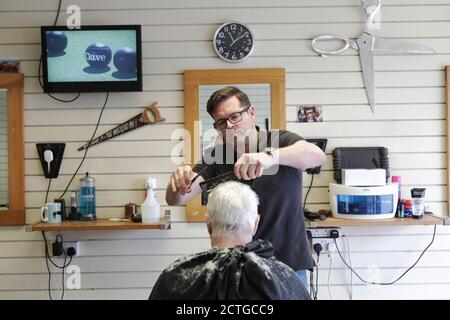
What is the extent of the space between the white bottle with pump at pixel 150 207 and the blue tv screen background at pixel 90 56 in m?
0.74

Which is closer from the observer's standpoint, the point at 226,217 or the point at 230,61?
the point at 226,217

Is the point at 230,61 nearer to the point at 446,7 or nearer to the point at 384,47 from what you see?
the point at 384,47

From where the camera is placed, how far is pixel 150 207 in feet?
9.82

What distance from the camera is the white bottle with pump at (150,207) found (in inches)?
117

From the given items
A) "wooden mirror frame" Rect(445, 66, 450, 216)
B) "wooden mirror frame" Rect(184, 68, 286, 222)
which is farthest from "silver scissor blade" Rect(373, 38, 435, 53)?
"wooden mirror frame" Rect(184, 68, 286, 222)

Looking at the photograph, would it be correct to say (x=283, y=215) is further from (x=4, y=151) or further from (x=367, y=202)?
(x=4, y=151)

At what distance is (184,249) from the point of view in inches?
124

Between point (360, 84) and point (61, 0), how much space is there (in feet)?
7.16

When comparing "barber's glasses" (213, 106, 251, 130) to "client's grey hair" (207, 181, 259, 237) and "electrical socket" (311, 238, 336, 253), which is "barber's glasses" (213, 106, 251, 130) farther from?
"electrical socket" (311, 238, 336, 253)

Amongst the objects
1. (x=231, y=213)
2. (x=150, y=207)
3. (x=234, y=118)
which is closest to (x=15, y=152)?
(x=150, y=207)

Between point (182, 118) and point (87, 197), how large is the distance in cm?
85

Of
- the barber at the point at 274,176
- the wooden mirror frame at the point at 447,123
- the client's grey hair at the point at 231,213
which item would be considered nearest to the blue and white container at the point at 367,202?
the wooden mirror frame at the point at 447,123
